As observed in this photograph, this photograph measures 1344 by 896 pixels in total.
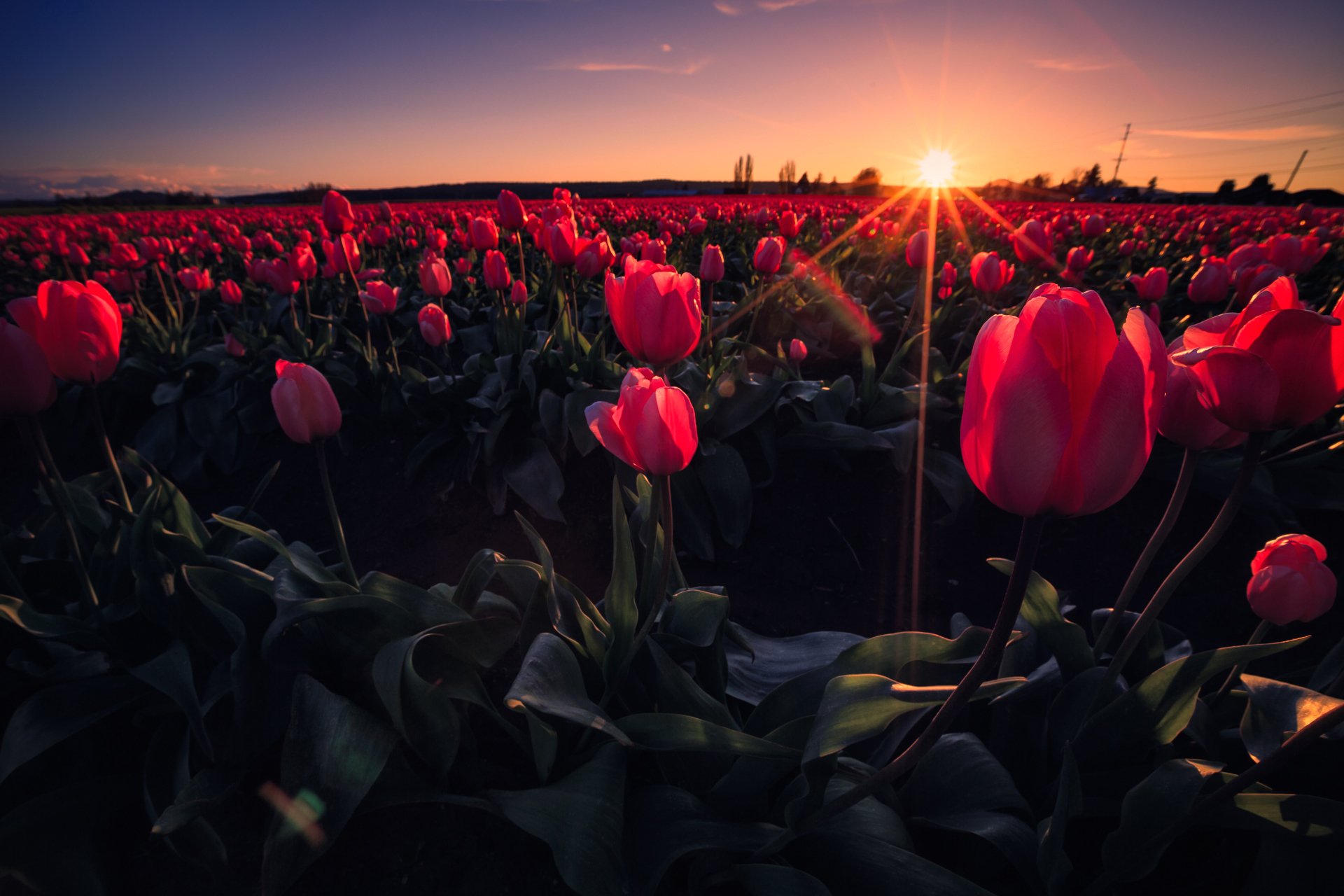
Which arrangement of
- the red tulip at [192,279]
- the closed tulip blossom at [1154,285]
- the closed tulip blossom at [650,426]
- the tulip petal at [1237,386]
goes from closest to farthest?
the tulip petal at [1237,386], the closed tulip blossom at [650,426], the closed tulip blossom at [1154,285], the red tulip at [192,279]

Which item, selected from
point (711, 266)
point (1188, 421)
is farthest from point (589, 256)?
point (1188, 421)

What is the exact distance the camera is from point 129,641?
1.66 metres

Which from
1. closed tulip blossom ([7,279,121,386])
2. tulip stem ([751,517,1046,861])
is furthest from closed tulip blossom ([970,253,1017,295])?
closed tulip blossom ([7,279,121,386])

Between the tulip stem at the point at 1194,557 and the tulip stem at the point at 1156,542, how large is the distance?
0.17 ft

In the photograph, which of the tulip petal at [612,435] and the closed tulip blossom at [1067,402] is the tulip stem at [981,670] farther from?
the tulip petal at [612,435]

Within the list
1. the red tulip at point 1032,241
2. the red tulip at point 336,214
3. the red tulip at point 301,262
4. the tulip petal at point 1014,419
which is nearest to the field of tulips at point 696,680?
the tulip petal at point 1014,419

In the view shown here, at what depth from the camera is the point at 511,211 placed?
12.7 feet

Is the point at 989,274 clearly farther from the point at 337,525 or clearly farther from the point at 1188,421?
the point at 337,525

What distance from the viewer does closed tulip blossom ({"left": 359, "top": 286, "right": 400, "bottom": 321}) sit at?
3717 millimetres

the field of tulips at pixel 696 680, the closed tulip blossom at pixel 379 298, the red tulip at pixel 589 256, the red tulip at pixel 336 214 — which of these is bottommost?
the field of tulips at pixel 696 680

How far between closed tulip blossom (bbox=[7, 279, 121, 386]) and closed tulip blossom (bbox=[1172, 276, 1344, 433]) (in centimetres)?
238

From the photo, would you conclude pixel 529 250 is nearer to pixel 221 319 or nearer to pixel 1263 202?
pixel 221 319

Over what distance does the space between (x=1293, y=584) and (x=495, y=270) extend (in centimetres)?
350

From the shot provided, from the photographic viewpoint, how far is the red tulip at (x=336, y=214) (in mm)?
4195
